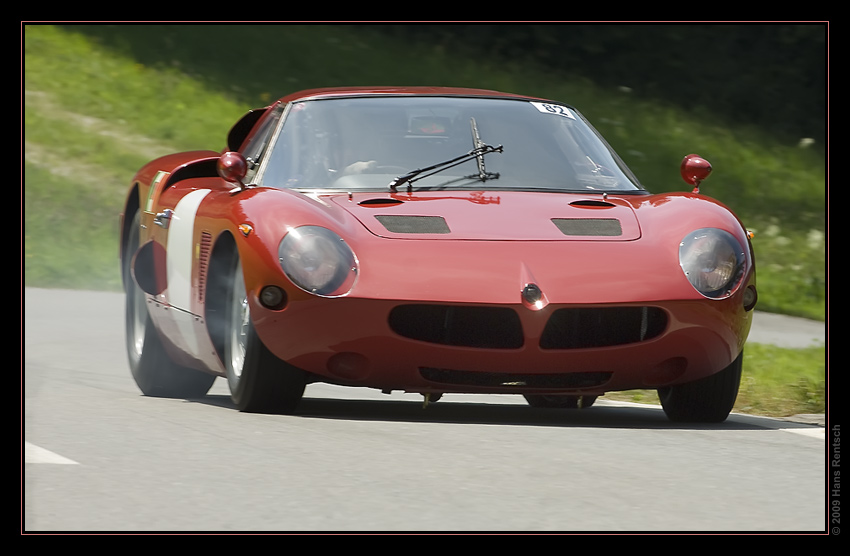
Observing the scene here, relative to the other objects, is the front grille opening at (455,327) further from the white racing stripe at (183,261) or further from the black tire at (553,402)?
the black tire at (553,402)

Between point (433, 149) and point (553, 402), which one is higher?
point (433, 149)

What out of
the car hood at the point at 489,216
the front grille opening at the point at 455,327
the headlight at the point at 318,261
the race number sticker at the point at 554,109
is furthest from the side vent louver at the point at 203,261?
the race number sticker at the point at 554,109

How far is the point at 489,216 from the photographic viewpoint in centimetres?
676

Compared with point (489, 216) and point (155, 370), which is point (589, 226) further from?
point (155, 370)

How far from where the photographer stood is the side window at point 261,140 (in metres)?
7.85

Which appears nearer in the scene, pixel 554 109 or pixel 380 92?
pixel 380 92

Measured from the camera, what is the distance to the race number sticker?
8070 mm

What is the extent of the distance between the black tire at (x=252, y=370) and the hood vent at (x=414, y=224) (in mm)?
607

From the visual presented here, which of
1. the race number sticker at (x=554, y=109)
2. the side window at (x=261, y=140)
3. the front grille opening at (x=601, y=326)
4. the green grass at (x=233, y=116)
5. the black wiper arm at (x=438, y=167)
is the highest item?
the green grass at (x=233, y=116)

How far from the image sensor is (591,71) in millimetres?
26766

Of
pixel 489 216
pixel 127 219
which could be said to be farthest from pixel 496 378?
pixel 127 219

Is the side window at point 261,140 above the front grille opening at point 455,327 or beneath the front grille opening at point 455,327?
above

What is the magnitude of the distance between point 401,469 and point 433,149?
7.58ft

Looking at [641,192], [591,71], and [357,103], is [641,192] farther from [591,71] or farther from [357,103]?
[591,71]
